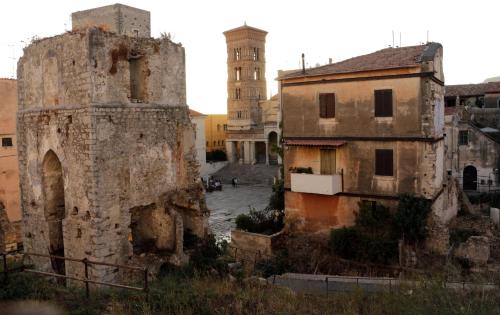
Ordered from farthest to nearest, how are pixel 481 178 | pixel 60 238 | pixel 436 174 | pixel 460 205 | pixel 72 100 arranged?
pixel 481 178 < pixel 460 205 < pixel 436 174 < pixel 60 238 < pixel 72 100

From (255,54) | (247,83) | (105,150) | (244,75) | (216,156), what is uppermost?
(255,54)

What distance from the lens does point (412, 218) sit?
19.1 m

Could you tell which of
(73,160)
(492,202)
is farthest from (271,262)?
(492,202)

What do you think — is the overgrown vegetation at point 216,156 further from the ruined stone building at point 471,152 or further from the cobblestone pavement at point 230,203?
the ruined stone building at point 471,152

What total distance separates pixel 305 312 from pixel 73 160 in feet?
26.0

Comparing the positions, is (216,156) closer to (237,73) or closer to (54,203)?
(237,73)

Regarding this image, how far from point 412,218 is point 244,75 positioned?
5064cm

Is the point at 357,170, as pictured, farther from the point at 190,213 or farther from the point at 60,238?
the point at 60,238

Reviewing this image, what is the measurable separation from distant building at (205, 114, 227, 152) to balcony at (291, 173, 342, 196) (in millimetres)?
44186

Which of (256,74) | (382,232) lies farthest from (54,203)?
(256,74)

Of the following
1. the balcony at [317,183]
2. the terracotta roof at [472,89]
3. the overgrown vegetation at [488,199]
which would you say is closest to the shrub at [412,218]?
the balcony at [317,183]

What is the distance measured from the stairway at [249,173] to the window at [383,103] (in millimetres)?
30882

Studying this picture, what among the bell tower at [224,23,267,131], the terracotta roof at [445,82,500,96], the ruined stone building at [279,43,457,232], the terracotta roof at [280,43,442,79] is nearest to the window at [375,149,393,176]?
the ruined stone building at [279,43,457,232]

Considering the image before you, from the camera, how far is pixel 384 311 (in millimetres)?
8312
